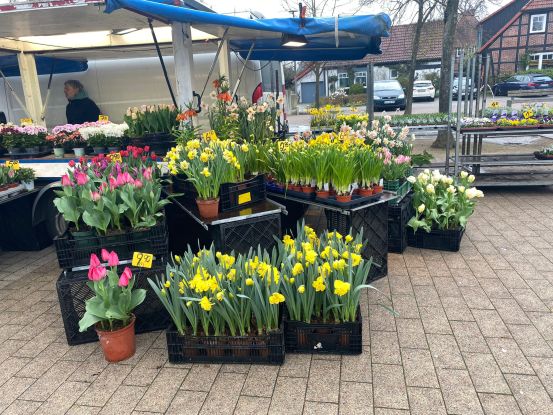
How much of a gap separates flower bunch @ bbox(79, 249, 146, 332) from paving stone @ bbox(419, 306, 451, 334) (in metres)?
2.01

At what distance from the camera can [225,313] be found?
2721 millimetres

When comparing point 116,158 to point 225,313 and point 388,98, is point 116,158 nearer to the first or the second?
point 225,313

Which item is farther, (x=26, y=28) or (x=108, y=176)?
(x=26, y=28)

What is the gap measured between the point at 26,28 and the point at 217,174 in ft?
10.1

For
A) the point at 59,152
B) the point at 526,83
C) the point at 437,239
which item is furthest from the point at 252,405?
the point at 526,83

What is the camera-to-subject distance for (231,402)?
2492 mm

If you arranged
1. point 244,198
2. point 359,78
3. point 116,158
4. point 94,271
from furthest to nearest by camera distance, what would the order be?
point 359,78
point 116,158
point 244,198
point 94,271

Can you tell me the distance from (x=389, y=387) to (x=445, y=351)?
559 millimetres

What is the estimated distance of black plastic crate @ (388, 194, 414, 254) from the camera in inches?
176

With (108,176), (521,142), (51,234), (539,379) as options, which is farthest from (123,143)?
(521,142)

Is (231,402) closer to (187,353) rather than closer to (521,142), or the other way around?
(187,353)

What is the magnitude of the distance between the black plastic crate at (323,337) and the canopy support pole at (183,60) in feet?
9.37

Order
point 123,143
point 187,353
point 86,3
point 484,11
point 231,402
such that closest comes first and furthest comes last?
point 231,402
point 187,353
point 86,3
point 123,143
point 484,11

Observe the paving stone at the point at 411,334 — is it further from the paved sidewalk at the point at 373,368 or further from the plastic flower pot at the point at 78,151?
the plastic flower pot at the point at 78,151
